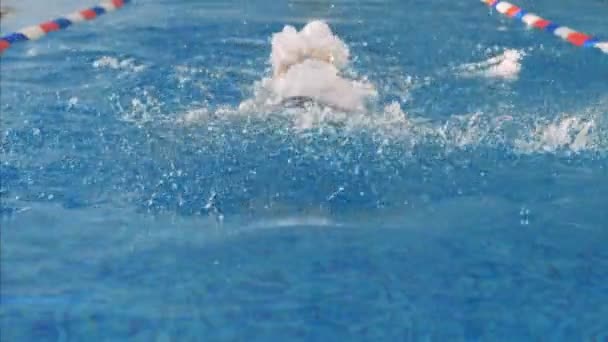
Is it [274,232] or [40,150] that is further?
[40,150]

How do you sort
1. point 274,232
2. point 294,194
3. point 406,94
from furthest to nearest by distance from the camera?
point 406,94, point 294,194, point 274,232

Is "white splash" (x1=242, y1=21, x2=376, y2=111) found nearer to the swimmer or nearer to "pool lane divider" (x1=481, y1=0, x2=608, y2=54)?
the swimmer

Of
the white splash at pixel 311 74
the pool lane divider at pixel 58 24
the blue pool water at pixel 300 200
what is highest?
the pool lane divider at pixel 58 24

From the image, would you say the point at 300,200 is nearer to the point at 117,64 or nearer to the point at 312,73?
the point at 312,73

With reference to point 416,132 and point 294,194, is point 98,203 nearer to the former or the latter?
point 294,194

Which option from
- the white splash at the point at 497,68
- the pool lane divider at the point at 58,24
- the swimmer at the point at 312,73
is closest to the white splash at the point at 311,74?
the swimmer at the point at 312,73

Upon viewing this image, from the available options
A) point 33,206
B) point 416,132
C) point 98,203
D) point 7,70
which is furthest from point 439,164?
point 7,70

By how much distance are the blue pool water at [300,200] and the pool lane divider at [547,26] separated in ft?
1.35

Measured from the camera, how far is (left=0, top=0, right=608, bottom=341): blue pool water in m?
2.93

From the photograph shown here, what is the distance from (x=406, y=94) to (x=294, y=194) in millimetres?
1635

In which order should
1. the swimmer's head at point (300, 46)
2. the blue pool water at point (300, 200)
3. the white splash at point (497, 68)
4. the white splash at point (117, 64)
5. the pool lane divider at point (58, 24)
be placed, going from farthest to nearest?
1. the pool lane divider at point (58, 24)
2. the white splash at point (117, 64)
3. the white splash at point (497, 68)
4. the swimmer's head at point (300, 46)
5. the blue pool water at point (300, 200)

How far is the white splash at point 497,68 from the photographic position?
18.6ft

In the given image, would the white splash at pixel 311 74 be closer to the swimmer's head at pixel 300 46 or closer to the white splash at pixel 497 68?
the swimmer's head at pixel 300 46

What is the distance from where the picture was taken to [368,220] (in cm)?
359
